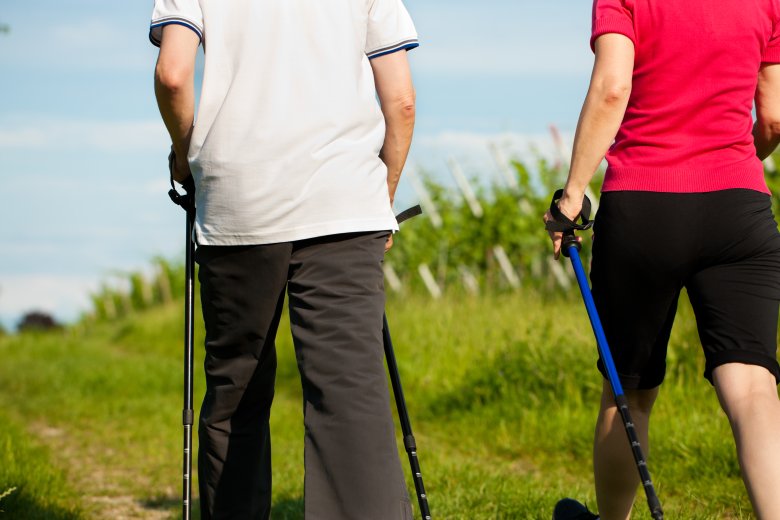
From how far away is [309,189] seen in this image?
296 cm

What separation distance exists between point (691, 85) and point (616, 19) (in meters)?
0.28

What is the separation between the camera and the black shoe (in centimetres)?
374

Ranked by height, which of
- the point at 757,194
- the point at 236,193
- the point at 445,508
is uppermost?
the point at 236,193

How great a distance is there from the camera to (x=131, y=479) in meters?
5.95

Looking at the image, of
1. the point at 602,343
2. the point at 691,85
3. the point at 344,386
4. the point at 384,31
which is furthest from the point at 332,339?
the point at 691,85

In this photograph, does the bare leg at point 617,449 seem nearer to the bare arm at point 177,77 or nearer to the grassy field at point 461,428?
the grassy field at point 461,428

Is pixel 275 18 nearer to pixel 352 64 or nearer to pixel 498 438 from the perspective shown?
pixel 352 64

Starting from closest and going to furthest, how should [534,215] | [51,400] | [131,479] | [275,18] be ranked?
1. [275,18]
2. [131,479]
3. [51,400]
4. [534,215]

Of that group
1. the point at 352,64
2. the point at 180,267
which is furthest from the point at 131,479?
the point at 180,267

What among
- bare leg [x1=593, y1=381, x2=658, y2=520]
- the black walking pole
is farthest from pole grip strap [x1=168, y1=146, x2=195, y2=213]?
bare leg [x1=593, y1=381, x2=658, y2=520]

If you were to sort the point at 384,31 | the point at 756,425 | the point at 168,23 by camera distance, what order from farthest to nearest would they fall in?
1. the point at 384,31
2. the point at 168,23
3. the point at 756,425

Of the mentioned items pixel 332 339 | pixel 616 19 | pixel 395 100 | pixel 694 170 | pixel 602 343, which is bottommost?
pixel 602 343

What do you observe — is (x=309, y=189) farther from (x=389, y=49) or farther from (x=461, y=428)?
(x=461, y=428)

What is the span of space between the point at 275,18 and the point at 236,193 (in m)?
0.50
